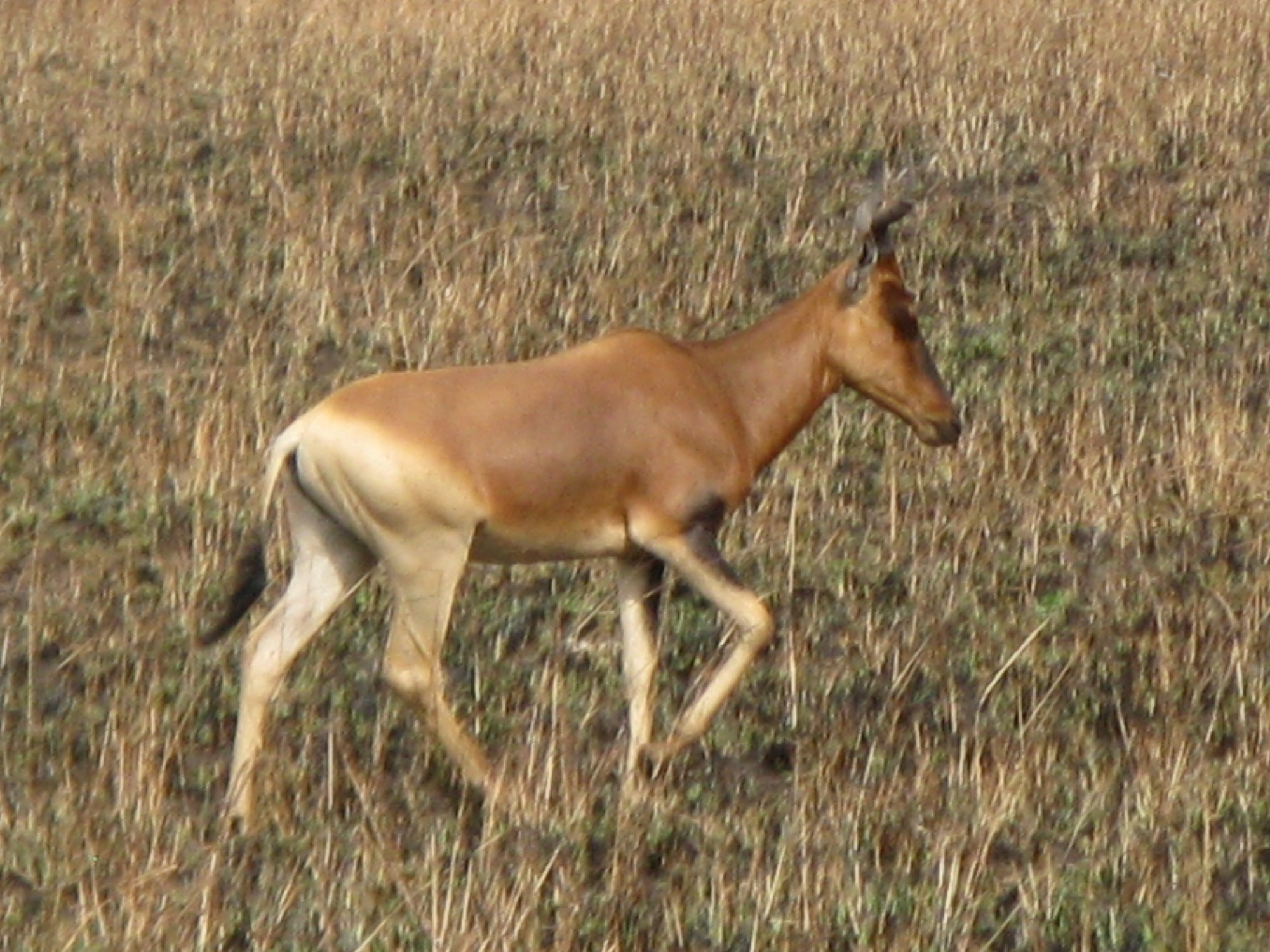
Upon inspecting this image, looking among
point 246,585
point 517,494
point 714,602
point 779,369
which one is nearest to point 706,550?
point 714,602

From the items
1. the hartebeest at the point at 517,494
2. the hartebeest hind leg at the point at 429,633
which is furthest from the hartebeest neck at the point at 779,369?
the hartebeest hind leg at the point at 429,633

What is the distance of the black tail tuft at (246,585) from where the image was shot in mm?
7441

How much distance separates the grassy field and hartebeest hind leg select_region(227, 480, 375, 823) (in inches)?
8.8

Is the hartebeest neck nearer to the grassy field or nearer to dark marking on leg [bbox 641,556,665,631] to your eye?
dark marking on leg [bbox 641,556,665,631]

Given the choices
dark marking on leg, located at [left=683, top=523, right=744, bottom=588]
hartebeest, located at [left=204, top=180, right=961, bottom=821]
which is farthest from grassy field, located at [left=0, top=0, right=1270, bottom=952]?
dark marking on leg, located at [left=683, top=523, right=744, bottom=588]

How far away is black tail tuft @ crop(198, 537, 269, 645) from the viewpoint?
7441 mm

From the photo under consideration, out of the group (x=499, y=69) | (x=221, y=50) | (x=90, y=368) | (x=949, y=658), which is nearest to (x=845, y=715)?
(x=949, y=658)

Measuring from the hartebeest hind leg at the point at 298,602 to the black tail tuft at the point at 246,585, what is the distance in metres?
0.11

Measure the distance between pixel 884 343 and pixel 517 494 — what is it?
4.89ft

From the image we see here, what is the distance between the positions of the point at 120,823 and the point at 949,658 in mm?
2737

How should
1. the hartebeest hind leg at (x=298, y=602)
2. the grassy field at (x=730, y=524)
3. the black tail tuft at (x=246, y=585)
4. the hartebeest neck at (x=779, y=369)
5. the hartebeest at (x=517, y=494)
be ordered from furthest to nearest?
1. the hartebeest neck at (x=779, y=369)
2. the black tail tuft at (x=246, y=585)
3. the hartebeest hind leg at (x=298, y=602)
4. the hartebeest at (x=517, y=494)
5. the grassy field at (x=730, y=524)

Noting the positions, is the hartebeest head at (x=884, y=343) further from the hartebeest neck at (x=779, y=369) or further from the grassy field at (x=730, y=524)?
the grassy field at (x=730, y=524)

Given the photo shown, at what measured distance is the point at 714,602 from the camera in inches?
290

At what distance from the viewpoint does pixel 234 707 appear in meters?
7.90
